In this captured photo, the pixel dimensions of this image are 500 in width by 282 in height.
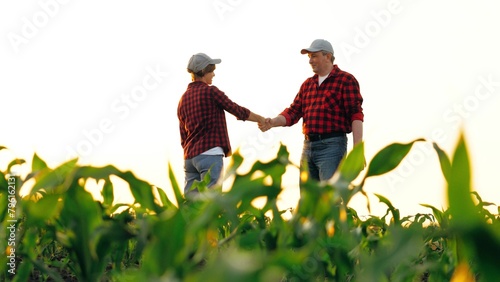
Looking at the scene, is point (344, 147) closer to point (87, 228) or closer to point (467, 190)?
point (87, 228)

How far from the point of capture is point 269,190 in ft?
3.86

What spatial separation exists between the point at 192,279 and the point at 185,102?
558 cm

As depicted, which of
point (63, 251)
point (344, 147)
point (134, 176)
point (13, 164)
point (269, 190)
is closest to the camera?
point (269, 190)

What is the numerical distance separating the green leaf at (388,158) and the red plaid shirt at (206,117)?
461 cm

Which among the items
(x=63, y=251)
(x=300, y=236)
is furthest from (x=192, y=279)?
(x=63, y=251)

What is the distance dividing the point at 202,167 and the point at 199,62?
0.98m

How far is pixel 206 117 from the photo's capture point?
20.0ft

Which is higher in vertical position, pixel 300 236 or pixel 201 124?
pixel 201 124

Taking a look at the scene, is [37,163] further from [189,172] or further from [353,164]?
[189,172]

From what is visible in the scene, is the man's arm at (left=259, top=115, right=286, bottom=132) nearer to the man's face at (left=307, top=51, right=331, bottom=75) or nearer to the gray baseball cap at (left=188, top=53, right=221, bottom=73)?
the man's face at (left=307, top=51, right=331, bottom=75)

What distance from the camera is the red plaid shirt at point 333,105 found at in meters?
5.82

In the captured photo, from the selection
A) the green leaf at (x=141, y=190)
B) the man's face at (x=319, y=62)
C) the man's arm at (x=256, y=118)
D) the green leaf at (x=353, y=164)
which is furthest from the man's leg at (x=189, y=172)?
the green leaf at (x=353, y=164)

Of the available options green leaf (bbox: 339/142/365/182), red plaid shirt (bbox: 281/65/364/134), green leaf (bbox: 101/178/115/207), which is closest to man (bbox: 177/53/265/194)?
red plaid shirt (bbox: 281/65/364/134)

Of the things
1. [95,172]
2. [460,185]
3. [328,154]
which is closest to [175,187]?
[95,172]
